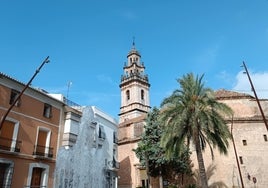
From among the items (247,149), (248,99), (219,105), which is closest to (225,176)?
(247,149)

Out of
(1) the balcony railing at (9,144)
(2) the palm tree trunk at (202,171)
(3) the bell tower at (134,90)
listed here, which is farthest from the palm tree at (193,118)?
(3) the bell tower at (134,90)

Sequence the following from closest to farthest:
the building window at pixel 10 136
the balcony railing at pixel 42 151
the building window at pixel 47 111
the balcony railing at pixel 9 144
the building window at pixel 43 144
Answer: the balcony railing at pixel 9 144
the building window at pixel 10 136
the balcony railing at pixel 42 151
the building window at pixel 43 144
the building window at pixel 47 111

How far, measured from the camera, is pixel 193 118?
19234 millimetres

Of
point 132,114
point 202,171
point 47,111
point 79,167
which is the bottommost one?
point 202,171

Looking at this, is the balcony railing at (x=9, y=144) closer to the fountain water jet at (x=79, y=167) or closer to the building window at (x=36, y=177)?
the building window at (x=36, y=177)

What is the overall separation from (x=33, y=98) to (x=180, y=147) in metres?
12.2

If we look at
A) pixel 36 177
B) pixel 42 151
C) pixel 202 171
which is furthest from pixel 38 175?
pixel 202 171

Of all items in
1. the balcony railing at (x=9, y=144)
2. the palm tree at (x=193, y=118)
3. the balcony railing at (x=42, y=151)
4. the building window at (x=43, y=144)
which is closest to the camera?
the balcony railing at (x=9, y=144)

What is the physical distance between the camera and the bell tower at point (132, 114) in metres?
36.3

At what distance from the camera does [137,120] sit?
139 ft

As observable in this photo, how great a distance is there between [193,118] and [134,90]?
42705 mm

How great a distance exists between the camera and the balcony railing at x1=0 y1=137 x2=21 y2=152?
17997mm

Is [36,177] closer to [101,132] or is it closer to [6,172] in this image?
[6,172]

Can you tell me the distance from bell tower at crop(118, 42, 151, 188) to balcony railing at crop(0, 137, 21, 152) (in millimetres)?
19647
